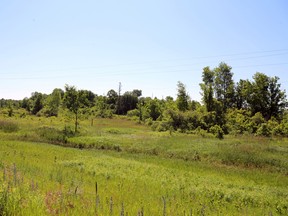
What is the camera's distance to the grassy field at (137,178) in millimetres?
6902

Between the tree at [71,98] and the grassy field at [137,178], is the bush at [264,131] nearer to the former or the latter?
the grassy field at [137,178]

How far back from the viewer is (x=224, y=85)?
7694 cm

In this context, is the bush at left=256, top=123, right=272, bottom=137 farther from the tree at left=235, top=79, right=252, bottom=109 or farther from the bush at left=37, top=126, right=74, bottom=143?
the bush at left=37, top=126, right=74, bottom=143

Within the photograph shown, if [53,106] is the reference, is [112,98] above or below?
above

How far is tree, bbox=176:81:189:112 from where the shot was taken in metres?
70.0

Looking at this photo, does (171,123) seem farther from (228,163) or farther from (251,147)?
(228,163)

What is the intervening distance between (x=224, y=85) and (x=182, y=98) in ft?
50.5

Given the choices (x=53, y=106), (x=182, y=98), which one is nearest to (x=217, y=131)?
(x=182, y=98)

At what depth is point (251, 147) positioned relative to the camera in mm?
32031

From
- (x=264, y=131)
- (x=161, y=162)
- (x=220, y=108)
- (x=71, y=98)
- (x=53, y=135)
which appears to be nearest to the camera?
(x=161, y=162)

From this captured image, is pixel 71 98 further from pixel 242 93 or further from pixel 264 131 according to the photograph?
pixel 242 93

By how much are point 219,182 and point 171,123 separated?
134ft

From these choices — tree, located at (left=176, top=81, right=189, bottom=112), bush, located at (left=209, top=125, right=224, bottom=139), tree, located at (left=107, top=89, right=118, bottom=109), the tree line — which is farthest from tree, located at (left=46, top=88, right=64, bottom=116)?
bush, located at (left=209, top=125, right=224, bottom=139)

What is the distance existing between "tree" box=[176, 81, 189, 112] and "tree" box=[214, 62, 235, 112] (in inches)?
429
